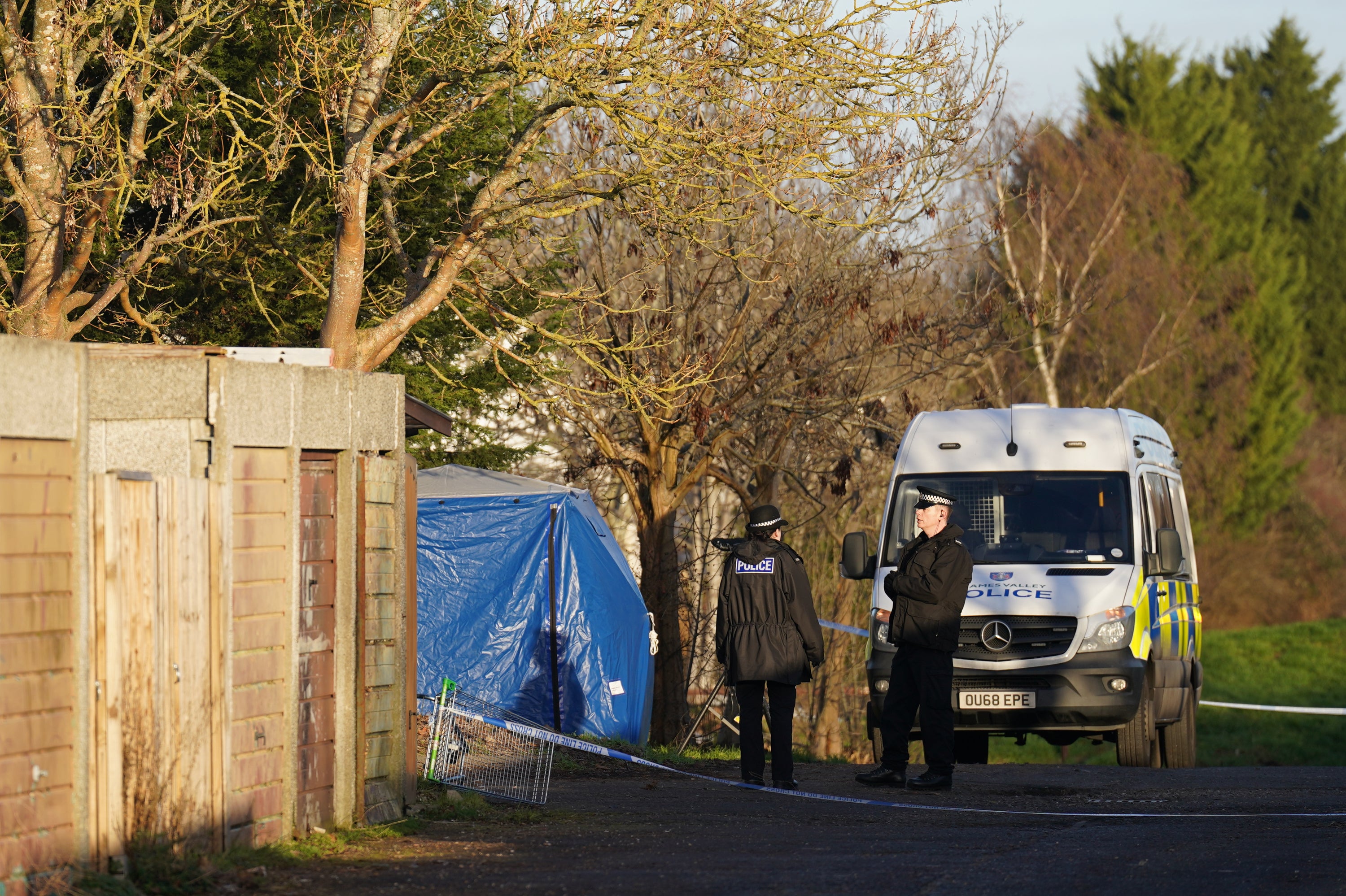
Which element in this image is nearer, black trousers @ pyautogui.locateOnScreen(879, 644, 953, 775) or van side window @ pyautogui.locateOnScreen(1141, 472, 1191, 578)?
black trousers @ pyautogui.locateOnScreen(879, 644, 953, 775)

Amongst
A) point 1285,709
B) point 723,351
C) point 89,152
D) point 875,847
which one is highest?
point 89,152

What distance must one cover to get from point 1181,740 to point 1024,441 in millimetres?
2869

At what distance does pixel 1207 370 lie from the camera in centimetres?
3681

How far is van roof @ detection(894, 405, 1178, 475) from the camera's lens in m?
12.1

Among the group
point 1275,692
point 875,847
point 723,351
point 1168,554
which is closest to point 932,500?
point 1168,554

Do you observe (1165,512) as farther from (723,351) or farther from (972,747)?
(723,351)

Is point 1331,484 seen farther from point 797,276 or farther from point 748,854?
point 748,854

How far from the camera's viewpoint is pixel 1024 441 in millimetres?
12250

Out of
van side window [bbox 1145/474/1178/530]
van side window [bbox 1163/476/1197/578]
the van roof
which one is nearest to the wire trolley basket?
the van roof

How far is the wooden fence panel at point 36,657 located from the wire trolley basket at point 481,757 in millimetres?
3501

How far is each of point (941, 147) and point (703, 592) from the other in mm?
7841

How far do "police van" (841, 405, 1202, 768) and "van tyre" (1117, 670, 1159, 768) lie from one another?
0.01 meters

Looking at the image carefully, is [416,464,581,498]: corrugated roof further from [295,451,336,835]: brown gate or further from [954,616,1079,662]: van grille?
[295,451,336,835]: brown gate

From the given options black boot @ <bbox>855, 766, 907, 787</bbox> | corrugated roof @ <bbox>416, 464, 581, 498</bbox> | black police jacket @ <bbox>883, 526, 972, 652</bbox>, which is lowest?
black boot @ <bbox>855, 766, 907, 787</bbox>
